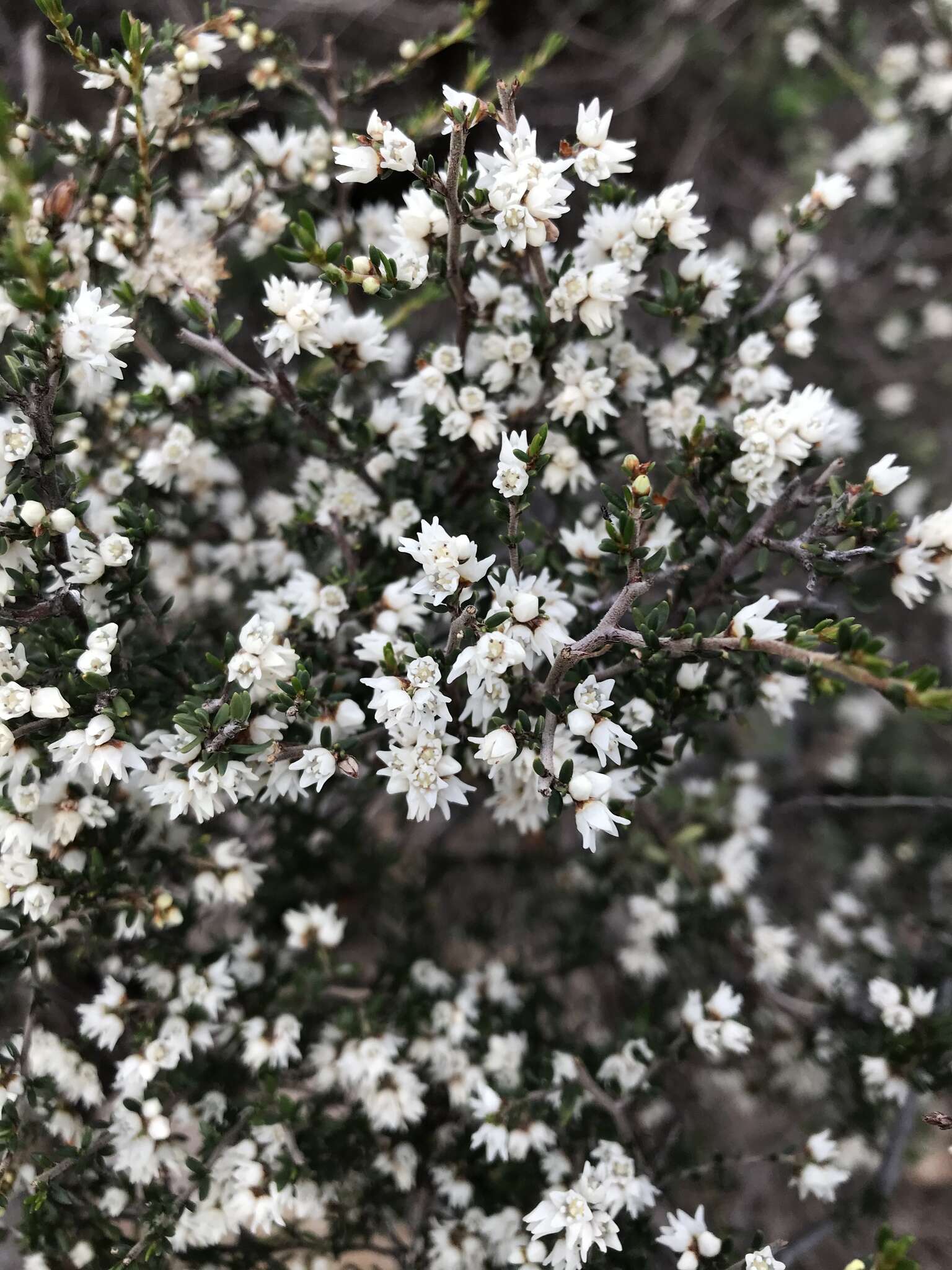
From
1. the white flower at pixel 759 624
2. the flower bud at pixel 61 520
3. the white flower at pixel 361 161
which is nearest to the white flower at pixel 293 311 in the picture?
the white flower at pixel 361 161

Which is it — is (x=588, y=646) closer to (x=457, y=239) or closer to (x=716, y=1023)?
(x=457, y=239)

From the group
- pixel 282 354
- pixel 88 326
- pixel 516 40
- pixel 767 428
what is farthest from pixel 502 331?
pixel 516 40

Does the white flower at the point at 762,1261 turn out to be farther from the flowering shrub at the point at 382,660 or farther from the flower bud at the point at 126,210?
the flower bud at the point at 126,210

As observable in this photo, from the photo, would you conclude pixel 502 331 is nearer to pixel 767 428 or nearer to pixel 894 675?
pixel 767 428

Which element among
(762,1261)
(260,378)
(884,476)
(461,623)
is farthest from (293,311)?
(762,1261)

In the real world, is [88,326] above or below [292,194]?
A: below
